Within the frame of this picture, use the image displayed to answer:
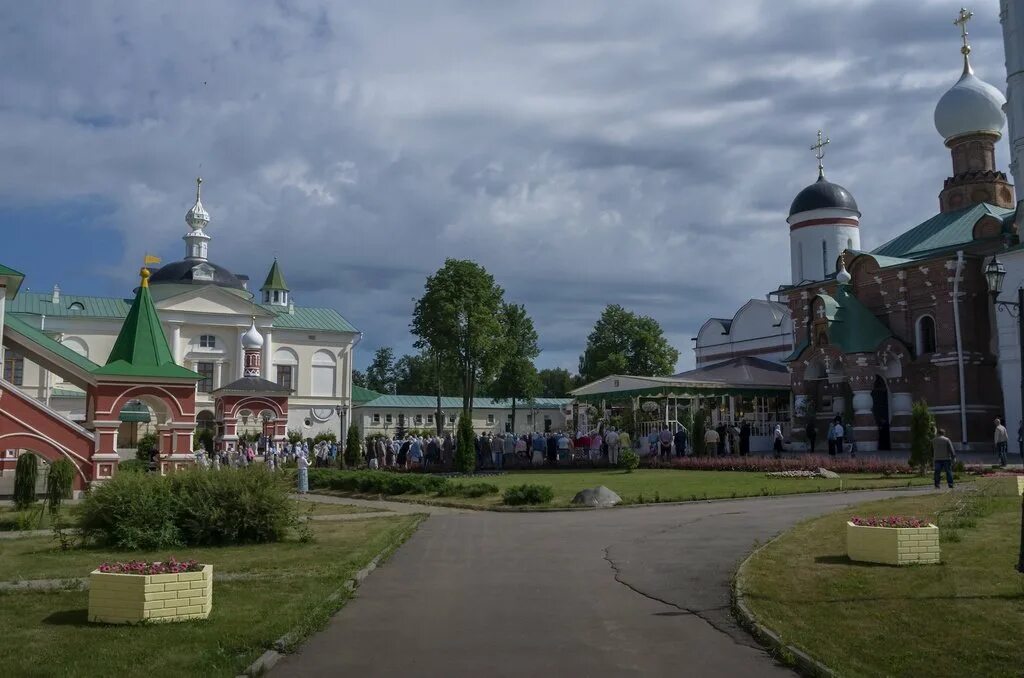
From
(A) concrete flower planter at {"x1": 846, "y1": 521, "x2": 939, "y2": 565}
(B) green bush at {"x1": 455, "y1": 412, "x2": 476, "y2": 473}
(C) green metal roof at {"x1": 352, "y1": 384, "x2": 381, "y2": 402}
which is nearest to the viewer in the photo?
(A) concrete flower planter at {"x1": 846, "y1": 521, "x2": 939, "y2": 565}

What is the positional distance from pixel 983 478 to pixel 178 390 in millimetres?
22514

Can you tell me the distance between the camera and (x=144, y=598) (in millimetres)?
7836

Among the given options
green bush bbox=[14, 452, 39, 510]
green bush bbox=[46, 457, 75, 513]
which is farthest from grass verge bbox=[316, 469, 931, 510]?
green bush bbox=[14, 452, 39, 510]

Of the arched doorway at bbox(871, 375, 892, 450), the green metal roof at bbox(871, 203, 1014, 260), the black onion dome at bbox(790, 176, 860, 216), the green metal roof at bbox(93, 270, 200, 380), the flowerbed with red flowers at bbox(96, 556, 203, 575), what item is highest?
the black onion dome at bbox(790, 176, 860, 216)

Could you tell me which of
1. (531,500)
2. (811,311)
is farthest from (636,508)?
(811,311)

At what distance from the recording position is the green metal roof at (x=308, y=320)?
67875 millimetres

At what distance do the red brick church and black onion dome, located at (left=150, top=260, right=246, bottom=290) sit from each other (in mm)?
41534

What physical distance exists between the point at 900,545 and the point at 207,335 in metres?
59.2

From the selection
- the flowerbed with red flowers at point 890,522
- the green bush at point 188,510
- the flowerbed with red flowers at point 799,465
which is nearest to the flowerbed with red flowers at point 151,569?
the green bush at point 188,510

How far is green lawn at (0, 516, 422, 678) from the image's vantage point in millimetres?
6586

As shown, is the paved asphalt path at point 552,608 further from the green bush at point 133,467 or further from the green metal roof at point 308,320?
the green metal roof at point 308,320

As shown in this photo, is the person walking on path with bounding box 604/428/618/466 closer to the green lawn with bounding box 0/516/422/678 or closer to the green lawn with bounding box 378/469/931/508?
the green lawn with bounding box 378/469/931/508

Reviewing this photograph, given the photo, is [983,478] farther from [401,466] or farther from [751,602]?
[401,466]

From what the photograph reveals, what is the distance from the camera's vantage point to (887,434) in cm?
3803
